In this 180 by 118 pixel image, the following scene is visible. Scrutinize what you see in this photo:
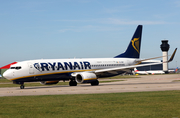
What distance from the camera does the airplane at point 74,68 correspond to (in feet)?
124

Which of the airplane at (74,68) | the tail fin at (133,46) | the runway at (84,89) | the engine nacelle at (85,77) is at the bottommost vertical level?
the runway at (84,89)

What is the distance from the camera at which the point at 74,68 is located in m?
42.5

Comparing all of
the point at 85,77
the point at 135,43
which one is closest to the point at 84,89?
the point at 85,77

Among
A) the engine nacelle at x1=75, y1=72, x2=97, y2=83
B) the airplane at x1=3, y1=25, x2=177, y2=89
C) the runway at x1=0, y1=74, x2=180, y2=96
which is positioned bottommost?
the runway at x1=0, y1=74, x2=180, y2=96

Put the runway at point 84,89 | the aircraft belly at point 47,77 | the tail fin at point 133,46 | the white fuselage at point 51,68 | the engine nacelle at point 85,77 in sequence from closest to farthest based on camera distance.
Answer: the runway at point 84,89, the white fuselage at point 51,68, the aircraft belly at point 47,77, the engine nacelle at point 85,77, the tail fin at point 133,46

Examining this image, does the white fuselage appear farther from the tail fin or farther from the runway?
the tail fin

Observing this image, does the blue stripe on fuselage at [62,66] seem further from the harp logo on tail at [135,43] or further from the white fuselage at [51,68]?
the harp logo on tail at [135,43]

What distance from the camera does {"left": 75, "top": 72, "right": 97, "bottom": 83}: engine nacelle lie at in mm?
40191

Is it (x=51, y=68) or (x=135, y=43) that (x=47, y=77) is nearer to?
(x=51, y=68)

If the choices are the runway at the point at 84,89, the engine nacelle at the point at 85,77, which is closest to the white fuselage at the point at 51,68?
the engine nacelle at the point at 85,77

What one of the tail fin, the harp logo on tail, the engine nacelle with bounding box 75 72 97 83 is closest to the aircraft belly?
the engine nacelle with bounding box 75 72 97 83

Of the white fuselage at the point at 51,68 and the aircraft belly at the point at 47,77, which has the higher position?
the white fuselage at the point at 51,68

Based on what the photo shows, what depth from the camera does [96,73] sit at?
44.3 m

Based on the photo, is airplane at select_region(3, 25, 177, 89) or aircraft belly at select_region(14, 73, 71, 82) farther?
aircraft belly at select_region(14, 73, 71, 82)
